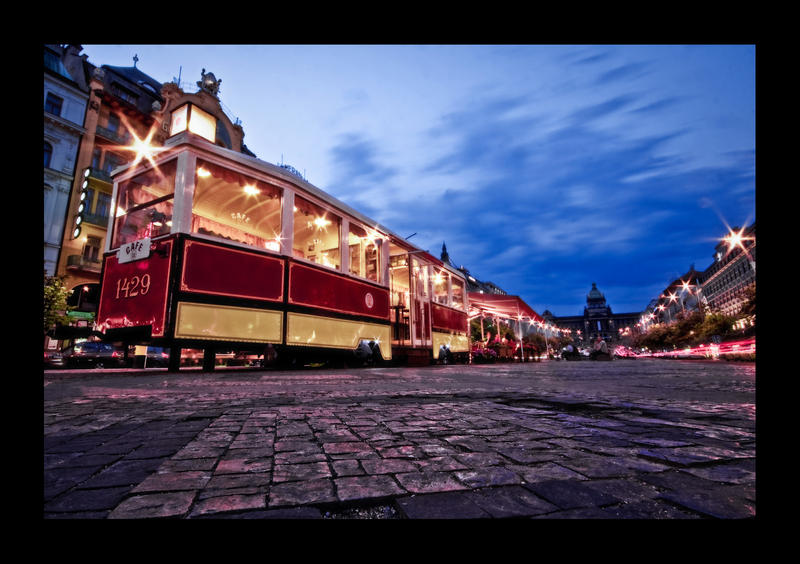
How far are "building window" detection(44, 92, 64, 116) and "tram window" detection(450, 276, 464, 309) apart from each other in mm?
19803

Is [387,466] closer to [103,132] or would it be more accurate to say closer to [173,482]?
[173,482]

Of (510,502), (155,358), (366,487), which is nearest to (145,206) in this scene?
(366,487)

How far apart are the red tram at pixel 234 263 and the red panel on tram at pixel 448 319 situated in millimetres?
2446

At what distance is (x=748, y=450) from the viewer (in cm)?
144

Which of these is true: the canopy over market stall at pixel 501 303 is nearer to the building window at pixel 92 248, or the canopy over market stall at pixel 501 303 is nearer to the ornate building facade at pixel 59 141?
the building window at pixel 92 248

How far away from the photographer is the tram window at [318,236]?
838 cm

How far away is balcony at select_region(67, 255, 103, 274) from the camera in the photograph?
16603 mm

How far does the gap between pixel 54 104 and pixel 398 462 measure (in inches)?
980

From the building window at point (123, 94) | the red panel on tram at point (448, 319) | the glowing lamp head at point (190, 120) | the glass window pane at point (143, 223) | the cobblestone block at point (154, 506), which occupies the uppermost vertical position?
the building window at point (123, 94)

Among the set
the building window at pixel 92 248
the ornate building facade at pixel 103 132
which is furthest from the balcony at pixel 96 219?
the building window at pixel 92 248

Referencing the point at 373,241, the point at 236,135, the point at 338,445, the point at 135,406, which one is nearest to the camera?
the point at 338,445

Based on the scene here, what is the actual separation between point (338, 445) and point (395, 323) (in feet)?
28.7
